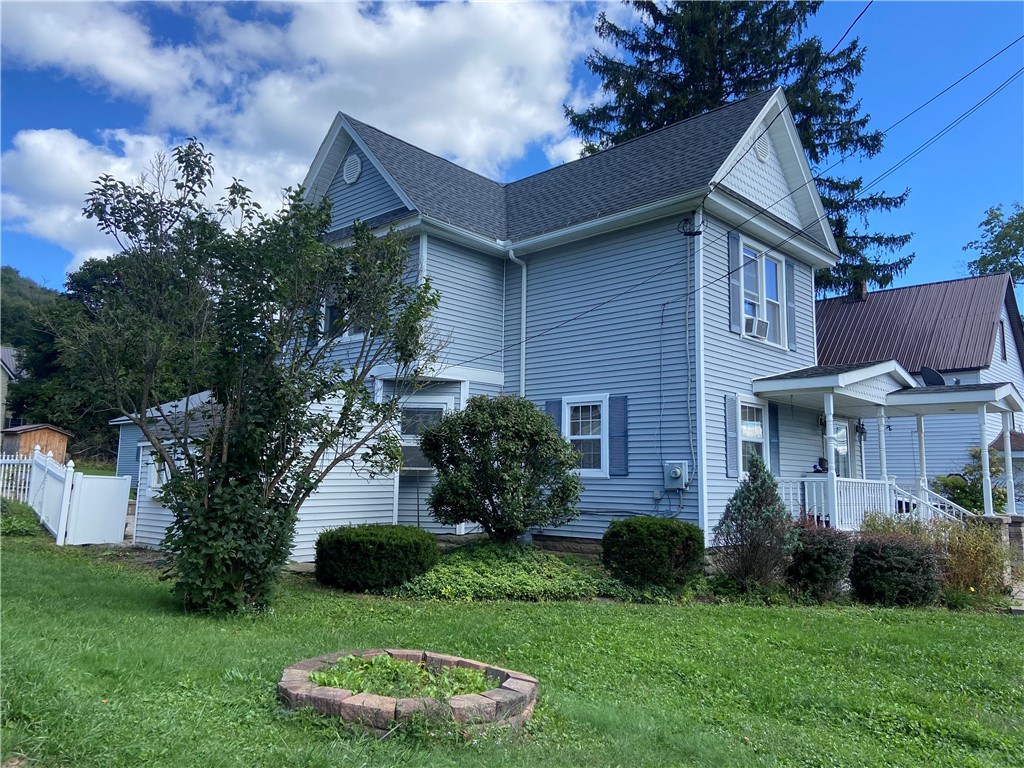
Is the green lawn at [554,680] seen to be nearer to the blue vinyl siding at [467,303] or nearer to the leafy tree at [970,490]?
the blue vinyl siding at [467,303]

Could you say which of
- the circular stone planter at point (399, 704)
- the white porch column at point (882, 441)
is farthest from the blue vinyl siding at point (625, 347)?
the circular stone planter at point (399, 704)

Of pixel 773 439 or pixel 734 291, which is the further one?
pixel 773 439

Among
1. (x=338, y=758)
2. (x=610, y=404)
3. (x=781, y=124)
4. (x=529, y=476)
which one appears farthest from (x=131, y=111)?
(x=781, y=124)

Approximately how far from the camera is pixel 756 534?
9.38 meters

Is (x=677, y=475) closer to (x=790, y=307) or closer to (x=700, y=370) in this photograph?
(x=700, y=370)

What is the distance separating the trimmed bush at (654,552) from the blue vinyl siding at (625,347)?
1498 millimetres

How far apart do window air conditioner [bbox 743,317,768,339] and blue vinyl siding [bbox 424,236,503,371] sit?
4589 millimetres

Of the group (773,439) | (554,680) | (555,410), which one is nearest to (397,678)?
(554,680)

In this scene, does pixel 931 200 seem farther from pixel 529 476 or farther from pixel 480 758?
pixel 480 758

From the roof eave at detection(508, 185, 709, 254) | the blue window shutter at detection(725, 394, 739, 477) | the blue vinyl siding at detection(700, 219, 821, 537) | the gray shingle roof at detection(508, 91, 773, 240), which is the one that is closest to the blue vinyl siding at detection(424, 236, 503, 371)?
the roof eave at detection(508, 185, 709, 254)

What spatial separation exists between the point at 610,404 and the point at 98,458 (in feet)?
104

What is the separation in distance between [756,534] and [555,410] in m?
4.57

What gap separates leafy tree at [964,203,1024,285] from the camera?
3209cm

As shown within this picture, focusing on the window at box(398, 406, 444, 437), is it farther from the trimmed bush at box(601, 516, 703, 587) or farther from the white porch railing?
the white porch railing
